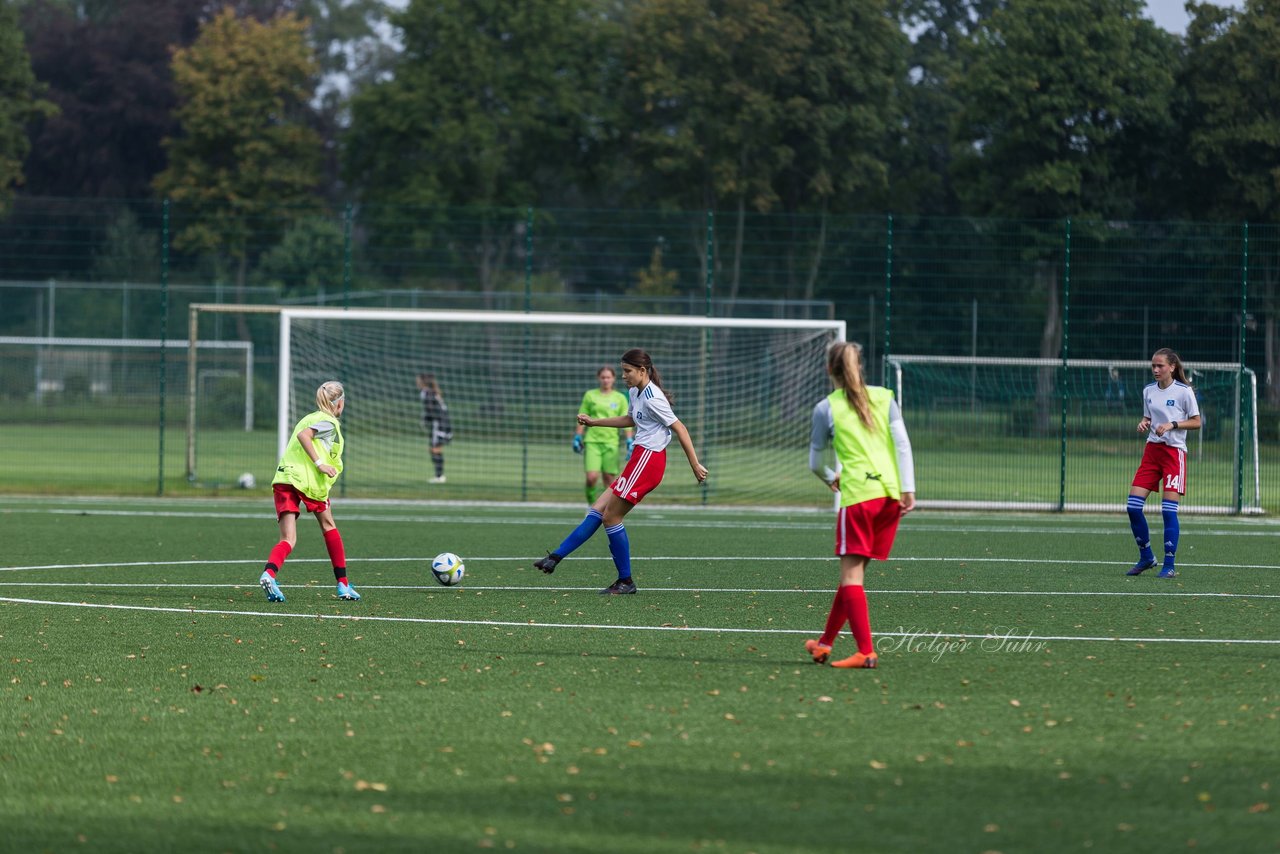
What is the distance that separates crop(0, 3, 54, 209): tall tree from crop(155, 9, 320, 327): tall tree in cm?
410

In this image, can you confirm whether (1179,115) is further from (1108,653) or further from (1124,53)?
(1108,653)

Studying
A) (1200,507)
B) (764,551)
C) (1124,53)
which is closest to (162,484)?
(764,551)

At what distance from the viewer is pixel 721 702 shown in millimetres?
7199

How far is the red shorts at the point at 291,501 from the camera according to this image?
11.0 m

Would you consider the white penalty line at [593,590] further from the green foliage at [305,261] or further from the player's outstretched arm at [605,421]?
the green foliage at [305,261]

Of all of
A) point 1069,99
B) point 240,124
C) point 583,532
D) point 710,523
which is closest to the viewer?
point 583,532

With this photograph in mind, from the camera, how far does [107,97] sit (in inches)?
2133

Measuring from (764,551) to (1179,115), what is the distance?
2834cm

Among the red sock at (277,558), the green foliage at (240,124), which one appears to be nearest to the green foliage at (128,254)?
the green foliage at (240,124)

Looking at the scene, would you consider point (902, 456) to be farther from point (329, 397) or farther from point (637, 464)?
point (329, 397)

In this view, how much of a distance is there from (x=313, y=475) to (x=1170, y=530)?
23.2 ft

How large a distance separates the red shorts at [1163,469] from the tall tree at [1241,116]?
24715 mm

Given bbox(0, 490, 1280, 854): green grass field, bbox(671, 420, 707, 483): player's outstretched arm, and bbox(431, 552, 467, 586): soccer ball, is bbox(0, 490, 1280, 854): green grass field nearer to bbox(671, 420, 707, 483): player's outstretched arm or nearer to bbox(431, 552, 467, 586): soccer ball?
bbox(431, 552, 467, 586): soccer ball

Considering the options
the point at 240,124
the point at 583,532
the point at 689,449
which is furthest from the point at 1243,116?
the point at 583,532
